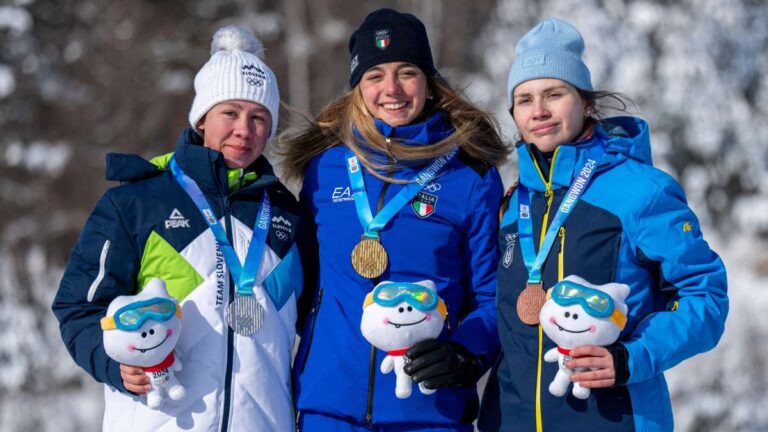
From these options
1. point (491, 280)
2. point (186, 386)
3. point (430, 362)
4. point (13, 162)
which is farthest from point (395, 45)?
point (13, 162)

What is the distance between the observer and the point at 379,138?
378cm

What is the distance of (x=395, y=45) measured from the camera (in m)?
3.83

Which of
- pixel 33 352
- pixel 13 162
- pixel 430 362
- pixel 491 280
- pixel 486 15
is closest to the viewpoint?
pixel 430 362

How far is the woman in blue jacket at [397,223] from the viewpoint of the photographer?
3484mm

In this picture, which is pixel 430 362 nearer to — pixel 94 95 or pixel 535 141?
pixel 535 141

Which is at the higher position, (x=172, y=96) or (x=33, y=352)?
(x=172, y=96)

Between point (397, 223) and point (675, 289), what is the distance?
1.05m

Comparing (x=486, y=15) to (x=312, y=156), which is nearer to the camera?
(x=312, y=156)

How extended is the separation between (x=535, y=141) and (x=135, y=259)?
1.49 metres

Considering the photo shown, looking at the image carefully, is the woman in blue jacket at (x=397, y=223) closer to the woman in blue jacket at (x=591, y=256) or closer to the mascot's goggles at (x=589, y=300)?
the woman in blue jacket at (x=591, y=256)

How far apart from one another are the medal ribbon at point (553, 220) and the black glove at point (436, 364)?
1.22 feet

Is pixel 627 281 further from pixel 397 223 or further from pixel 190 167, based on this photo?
pixel 190 167

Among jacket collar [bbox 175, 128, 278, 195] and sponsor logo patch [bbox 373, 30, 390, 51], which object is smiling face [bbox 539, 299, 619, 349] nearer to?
jacket collar [bbox 175, 128, 278, 195]

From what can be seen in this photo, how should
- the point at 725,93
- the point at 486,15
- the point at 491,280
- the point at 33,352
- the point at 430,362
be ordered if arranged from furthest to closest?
the point at 486,15 < the point at 725,93 < the point at 33,352 < the point at 491,280 < the point at 430,362
